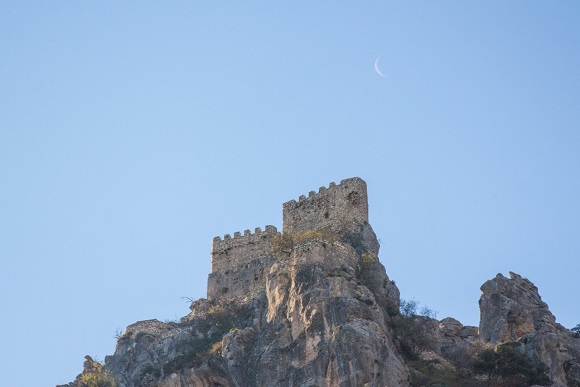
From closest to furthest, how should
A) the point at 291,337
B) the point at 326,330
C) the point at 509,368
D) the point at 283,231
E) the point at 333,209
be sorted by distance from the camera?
1. the point at 326,330
2. the point at 509,368
3. the point at 291,337
4. the point at 333,209
5. the point at 283,231

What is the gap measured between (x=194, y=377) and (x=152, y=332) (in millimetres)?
9416

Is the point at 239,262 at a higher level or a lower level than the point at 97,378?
higher

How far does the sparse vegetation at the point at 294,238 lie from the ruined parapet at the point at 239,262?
129 inches

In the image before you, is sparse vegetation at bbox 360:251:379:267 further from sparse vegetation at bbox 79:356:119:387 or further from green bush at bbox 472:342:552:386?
sparse vegetation at bbox 79:356:119:387

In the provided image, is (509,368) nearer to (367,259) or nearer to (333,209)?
(367,259)

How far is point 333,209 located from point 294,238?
5.12m

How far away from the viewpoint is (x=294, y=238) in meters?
78.9

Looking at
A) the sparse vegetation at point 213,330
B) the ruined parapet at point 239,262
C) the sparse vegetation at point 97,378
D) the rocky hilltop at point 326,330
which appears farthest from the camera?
the ruined parapet at point 239,262

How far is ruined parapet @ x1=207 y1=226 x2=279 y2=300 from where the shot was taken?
8350 cm

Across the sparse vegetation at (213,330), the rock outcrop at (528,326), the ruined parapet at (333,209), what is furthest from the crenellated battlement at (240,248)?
the rock outcrop at (528,326)

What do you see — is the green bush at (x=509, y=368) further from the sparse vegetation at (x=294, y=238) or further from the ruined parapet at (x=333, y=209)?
the ruined parapet at (x=333, y=209)

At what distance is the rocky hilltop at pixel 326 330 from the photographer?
219ft

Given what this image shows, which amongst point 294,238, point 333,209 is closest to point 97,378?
point 294,238

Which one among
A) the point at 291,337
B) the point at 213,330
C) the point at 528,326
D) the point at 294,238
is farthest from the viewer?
the point at 294,238
